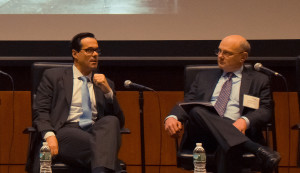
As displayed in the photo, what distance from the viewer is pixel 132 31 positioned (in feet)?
16.1

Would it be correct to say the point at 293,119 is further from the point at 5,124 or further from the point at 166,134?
the point at 5,124

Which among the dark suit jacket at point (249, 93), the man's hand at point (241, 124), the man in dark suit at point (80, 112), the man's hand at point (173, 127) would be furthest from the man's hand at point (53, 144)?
the man's hand at point (241, 124)

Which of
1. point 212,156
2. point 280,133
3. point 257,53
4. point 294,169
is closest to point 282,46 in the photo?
point 257,53

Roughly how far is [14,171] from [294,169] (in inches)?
97.2

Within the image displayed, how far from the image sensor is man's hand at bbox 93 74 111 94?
362 cm

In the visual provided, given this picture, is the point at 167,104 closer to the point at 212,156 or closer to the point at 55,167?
the point at 212,156

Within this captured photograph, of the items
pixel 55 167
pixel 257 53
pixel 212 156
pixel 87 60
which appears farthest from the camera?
pixel 257 53

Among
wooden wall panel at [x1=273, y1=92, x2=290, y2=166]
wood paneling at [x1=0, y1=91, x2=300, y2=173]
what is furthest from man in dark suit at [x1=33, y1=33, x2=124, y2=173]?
wooden wall panel at [x1=273, y1=92, x2=290, y2=166]

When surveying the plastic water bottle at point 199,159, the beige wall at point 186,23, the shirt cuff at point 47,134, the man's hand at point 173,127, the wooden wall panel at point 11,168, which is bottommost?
the wooden wall panel at point 11,168

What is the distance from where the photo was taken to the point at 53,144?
3.37m

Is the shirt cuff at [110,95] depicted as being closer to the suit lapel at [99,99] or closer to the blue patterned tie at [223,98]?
the suit lapel at [99,99]

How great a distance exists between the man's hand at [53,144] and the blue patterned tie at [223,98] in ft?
3.80

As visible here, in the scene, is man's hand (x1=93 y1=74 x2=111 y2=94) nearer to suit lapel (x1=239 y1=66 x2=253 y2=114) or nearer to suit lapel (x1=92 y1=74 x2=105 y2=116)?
suit lapel (x1=92 y1=74 x2=105 y2=116)

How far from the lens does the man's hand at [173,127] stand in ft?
11.8
